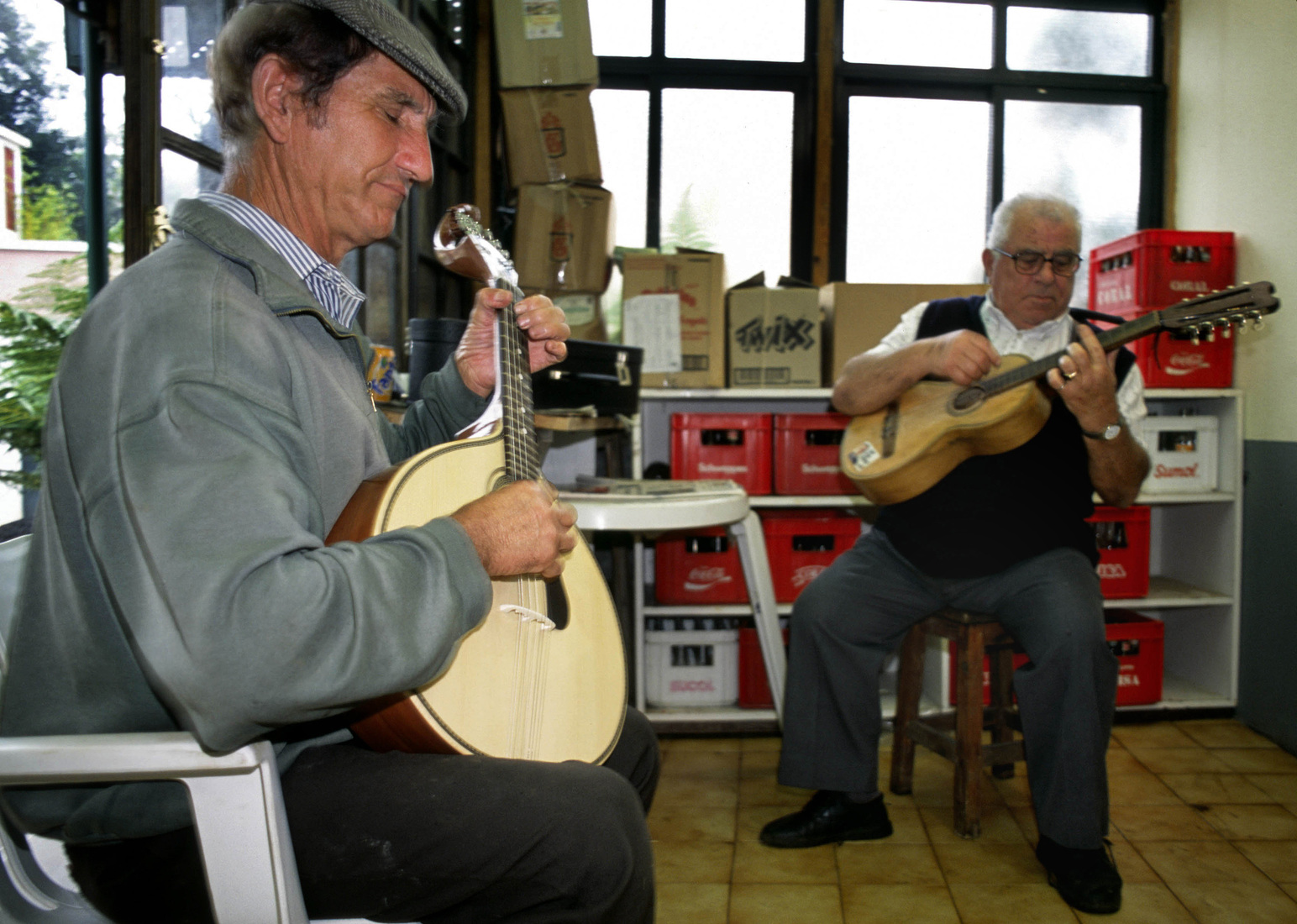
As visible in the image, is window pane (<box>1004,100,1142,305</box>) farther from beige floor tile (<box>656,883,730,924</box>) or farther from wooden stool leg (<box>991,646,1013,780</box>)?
beige floor tile (<box>656,883,730,924</box>)

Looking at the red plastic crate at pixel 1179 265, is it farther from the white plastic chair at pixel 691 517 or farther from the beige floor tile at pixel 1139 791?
the white plastic chair at pixel 691 517

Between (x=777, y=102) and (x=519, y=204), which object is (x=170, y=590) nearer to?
(x=519, y=204)

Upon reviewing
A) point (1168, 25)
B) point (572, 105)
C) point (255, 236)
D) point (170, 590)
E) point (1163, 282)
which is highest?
point (1168, 25)

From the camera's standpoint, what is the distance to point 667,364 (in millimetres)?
2910

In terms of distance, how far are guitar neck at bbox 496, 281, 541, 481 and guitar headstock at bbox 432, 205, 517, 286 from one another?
0.05 metres

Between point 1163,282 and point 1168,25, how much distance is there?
148cm

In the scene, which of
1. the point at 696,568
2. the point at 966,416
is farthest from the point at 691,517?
the point at 696,568

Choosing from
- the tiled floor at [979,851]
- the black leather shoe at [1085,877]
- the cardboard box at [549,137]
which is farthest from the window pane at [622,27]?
the black leather shoe at [1085,877]

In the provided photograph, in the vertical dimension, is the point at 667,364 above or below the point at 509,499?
above

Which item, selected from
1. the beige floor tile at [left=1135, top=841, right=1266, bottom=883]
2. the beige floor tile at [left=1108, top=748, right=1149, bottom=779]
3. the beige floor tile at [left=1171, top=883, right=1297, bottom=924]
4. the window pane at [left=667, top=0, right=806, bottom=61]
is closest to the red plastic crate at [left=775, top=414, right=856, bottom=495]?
the beige floor tile at [left=1108, top=748, right=1149, bottom=779]

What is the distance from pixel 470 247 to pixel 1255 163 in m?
2.83

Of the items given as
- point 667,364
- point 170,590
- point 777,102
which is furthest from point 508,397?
point 777,102

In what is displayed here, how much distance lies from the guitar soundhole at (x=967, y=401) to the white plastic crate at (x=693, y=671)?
111 cm

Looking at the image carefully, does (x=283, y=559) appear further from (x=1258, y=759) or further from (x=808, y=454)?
(x=1258, y=759)
